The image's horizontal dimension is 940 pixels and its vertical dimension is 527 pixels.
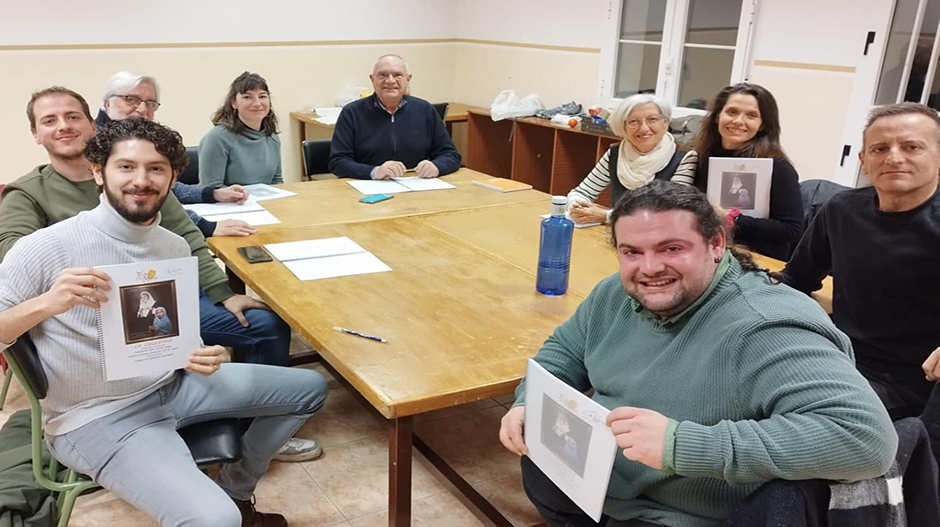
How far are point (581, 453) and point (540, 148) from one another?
15.3 feet

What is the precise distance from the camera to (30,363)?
5.20ft

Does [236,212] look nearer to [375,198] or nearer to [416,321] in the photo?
[375,198]

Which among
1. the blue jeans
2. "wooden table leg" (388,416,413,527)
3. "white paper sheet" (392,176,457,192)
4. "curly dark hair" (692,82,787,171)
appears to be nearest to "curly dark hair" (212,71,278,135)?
"white paper sheet" (392,176,457,192)

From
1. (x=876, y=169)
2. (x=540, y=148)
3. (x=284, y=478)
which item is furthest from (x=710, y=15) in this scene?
(x=284, y=478)

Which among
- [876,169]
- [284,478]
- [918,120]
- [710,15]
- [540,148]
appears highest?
[710,15]

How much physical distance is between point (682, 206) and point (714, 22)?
3.70m

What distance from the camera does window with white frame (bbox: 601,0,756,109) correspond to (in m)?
4.47

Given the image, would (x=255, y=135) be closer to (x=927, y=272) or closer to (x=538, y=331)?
(x=538, y=331)

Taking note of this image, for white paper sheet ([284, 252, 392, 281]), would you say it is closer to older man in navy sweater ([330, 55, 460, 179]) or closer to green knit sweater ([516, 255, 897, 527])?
green knit sweater ([516, 255, 897, 527])

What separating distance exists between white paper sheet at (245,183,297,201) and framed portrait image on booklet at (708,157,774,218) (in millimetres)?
1764

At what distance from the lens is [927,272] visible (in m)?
1.85

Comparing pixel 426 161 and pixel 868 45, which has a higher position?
pixel 868 45

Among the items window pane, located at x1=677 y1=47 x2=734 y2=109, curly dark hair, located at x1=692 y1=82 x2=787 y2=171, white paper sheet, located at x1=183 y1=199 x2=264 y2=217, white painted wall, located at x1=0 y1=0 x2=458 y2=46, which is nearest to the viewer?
curly dark hair, located at x1=692 y1=82 x2=787 y2=171

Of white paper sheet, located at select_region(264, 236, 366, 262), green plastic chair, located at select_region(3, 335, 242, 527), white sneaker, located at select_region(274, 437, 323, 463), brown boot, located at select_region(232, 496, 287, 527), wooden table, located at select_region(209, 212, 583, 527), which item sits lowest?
white sneaker, located at select_region(274, 437, 323, 463)
